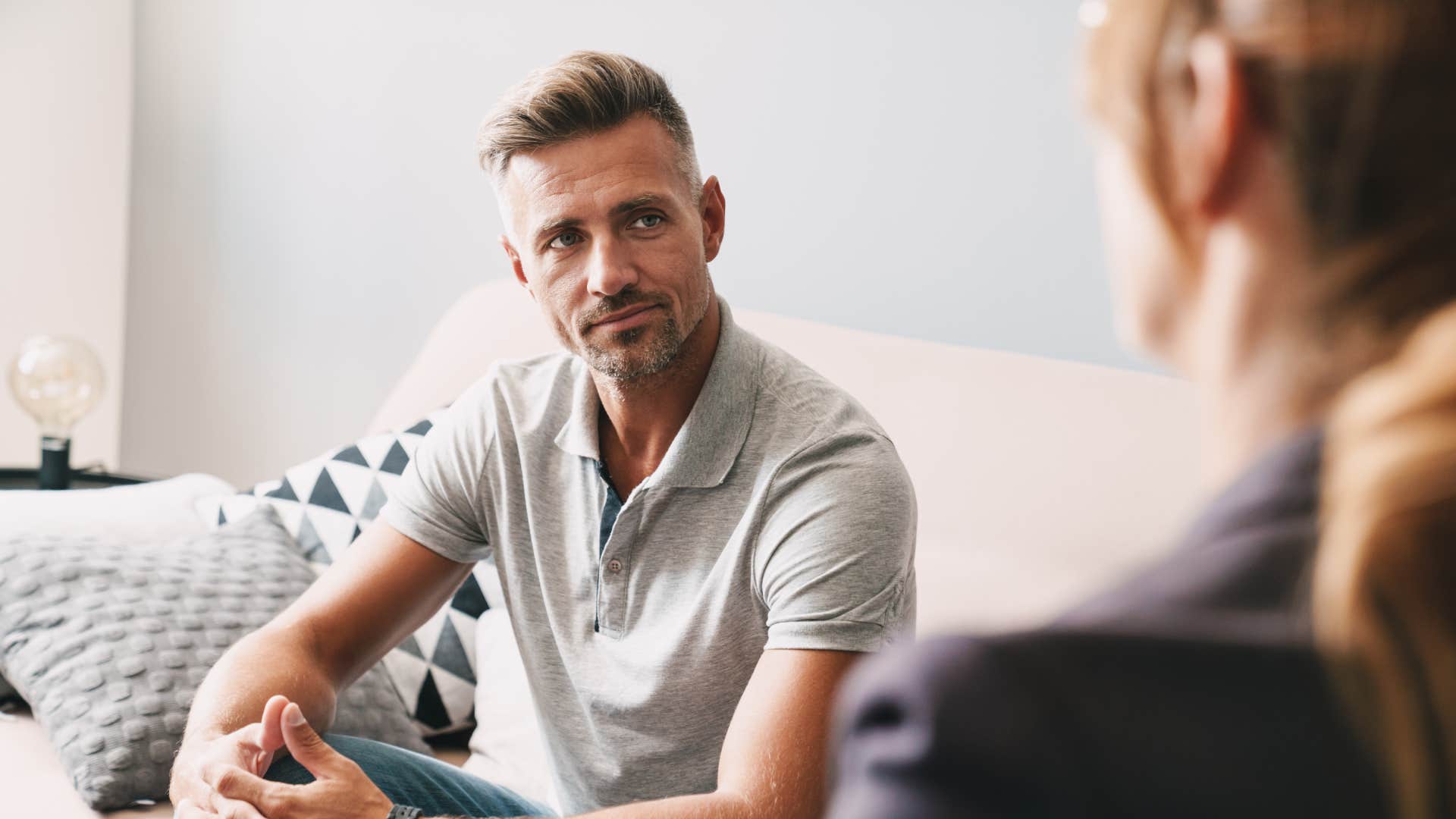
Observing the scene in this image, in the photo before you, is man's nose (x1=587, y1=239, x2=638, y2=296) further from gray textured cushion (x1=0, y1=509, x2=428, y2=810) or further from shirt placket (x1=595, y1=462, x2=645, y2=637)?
gray textured cushion (x1=0, y1=509, x2=428, y2=810)

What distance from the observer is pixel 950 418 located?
168cm

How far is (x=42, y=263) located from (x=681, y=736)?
2.34m

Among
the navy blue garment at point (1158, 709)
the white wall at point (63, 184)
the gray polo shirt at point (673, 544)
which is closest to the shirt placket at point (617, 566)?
the gray polo shirt at point (673, 544)

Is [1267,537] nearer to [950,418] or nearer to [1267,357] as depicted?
[1267,357]

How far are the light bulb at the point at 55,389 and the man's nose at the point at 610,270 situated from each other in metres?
1.38

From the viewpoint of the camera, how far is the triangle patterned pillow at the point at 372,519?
178 centimetres

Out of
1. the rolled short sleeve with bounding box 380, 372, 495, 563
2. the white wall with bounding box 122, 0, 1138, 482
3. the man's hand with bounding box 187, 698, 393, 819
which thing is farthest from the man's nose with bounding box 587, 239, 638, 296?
the white wall with bounding box 122, 0, 1138, 482

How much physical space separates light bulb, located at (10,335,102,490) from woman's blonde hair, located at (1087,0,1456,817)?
2.22m

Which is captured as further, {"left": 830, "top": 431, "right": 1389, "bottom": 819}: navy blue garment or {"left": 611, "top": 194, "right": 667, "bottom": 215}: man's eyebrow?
{"left": 611, "top": 194, "right": 667, "bottom": 215}: man's eyebrow

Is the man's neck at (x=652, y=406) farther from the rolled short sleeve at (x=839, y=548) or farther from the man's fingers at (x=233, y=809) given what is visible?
the man's fingers at (x=233, y=809)

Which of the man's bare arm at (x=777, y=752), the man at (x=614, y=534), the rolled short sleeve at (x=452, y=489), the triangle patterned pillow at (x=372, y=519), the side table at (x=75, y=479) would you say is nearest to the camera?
the man's bare arm at (x=777, y=752)

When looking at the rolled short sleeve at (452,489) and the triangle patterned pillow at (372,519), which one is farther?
the triangle patterned pillow at (372,519)

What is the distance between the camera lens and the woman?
373mm

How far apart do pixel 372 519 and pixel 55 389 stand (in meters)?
0.79
